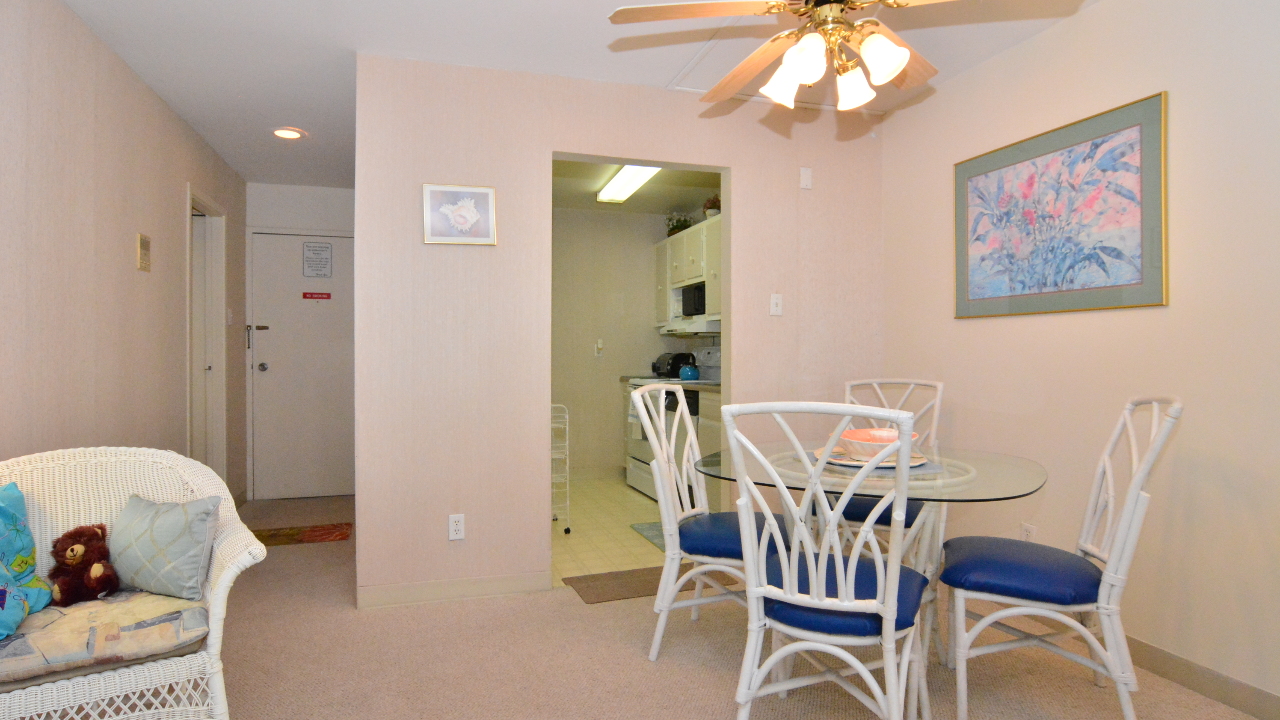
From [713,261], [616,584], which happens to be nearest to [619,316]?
[713,261]

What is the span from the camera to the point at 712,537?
7.51 feet

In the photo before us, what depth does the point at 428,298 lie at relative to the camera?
2963mm

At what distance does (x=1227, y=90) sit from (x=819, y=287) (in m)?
1.73

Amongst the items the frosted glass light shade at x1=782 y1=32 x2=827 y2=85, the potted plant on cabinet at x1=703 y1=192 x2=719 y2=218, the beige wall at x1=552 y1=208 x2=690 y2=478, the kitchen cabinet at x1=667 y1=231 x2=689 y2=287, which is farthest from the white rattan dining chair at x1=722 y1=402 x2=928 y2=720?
the beige wall at x1=552 y1=208 x2=690 y2=478

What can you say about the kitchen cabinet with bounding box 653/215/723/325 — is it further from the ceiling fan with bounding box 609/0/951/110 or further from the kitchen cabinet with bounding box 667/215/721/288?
the ceiling fan with bounding box 609/0/951/110

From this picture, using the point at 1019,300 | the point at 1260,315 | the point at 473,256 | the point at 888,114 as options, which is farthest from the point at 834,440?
the point at 888,114

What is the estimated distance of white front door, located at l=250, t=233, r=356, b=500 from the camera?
5.05 meters

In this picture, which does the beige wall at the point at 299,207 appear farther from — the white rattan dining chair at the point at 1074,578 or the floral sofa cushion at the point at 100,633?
the white rattan dining chair at the point at 1074,578

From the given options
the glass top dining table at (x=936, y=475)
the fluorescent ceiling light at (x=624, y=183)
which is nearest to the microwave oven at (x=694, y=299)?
the fluorescent ceiling light at (x=624, y=183)

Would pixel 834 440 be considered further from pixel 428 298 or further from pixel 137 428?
pixel 137 428

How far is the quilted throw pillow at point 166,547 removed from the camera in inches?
72.6

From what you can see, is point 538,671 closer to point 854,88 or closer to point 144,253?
point 854,88

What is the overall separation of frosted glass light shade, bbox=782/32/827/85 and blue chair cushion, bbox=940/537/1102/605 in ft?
4.53

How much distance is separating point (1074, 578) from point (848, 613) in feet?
2.16
